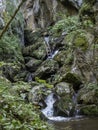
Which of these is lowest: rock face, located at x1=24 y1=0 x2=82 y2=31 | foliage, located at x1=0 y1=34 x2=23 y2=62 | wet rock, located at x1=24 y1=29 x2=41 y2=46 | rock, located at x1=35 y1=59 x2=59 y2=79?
rock, located at x1=35 y1=59 x2=59 y2=79

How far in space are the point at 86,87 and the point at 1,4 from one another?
7.61 meters

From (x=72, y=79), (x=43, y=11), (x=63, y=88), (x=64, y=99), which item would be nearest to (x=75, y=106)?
(x=64, y=99)

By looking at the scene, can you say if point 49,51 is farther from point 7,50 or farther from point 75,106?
point 75,106

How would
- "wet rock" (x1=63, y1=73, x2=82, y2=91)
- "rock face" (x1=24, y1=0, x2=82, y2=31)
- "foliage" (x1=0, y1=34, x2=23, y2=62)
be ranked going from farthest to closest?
"rock face" (x1=24, y1=0, x2=82, y2=31)
"foliage" (x1=0, y1=34, x2=23, y2=62)
"wet rock" (x1=63, y1=73, x2=82, y2=91)

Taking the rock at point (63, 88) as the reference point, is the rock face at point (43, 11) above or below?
above

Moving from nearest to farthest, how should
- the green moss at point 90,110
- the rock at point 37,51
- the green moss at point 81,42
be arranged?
the green moss at point 90,110 → the green moss at point 81,42 → the rock at point 37,51

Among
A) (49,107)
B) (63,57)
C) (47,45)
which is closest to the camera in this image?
(49,107)

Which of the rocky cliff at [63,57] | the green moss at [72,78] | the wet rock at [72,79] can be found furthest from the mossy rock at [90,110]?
the green moss at [72,78]

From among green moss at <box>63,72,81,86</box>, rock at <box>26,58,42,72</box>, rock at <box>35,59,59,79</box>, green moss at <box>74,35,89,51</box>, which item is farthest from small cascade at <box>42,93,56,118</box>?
rock at <box>26,58,42,72</box>

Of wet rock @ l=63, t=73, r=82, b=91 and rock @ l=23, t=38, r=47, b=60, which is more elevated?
rock @ l=23, t=38, r=47, b=60

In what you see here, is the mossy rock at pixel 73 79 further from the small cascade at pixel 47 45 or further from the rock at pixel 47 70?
the small cascade at pixel 47 45

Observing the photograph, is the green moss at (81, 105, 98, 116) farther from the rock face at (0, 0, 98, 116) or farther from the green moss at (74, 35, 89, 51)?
the green moss at (74, 35, 89, 51)

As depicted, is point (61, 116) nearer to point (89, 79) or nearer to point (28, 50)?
point (89, 79)

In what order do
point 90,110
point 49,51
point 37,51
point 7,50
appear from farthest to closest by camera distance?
point 37,51, point 49,51, point 7,50, point 90,110
